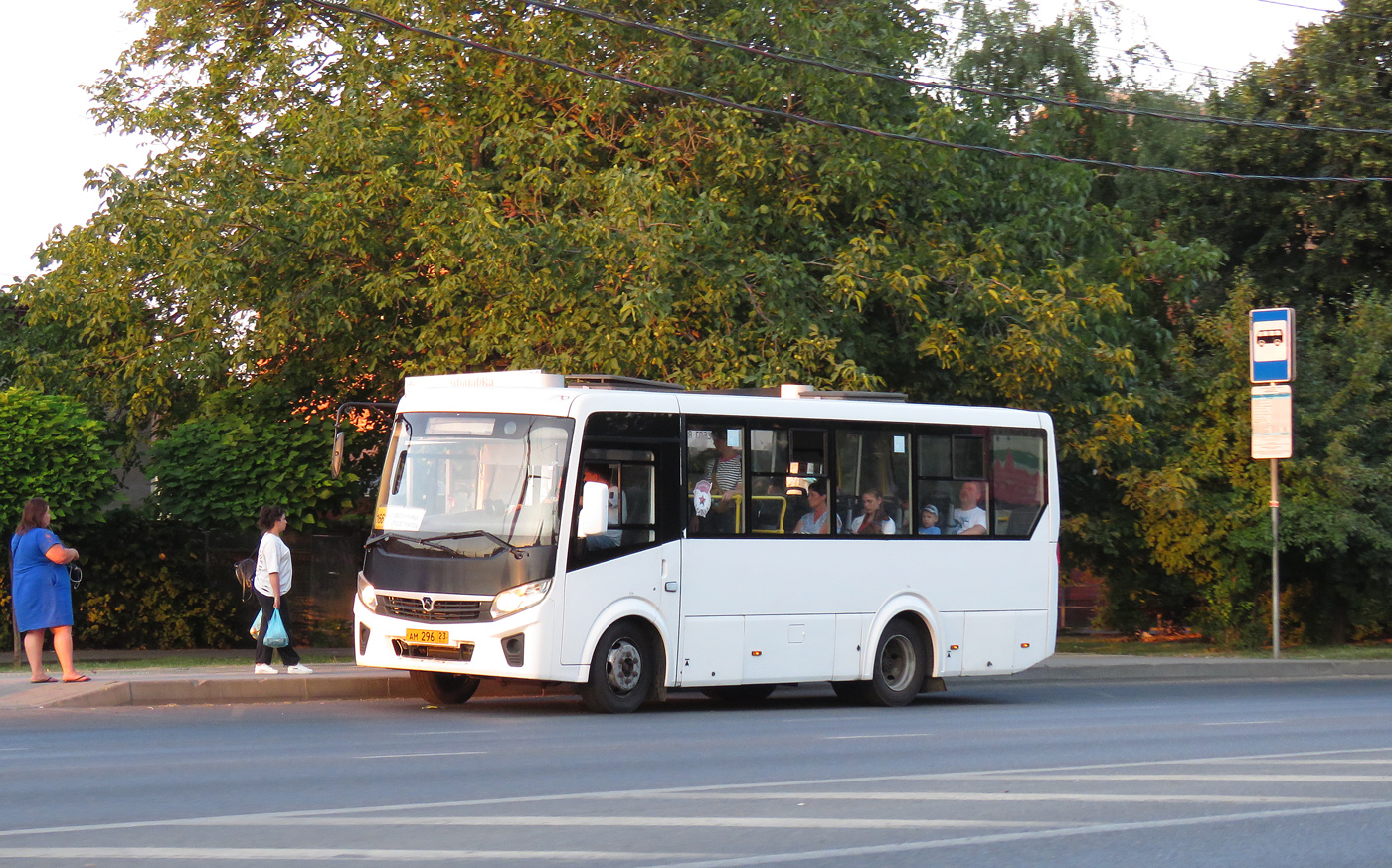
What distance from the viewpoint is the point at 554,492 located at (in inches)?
574

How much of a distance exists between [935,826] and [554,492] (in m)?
6.90

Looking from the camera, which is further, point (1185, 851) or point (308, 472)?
point (308, 472)

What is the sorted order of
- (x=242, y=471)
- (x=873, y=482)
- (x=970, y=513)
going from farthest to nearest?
1. (x=242, y=471)
2. (x=970, y=513)
3. (x=873, y=482)

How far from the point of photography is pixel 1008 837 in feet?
26.1

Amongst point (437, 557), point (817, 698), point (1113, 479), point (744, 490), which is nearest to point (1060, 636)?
point (1113, 479)

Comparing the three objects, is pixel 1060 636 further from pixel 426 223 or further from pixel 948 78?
pixel 426 223

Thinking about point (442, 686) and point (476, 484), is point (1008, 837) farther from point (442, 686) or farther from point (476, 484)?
point (442, 686)

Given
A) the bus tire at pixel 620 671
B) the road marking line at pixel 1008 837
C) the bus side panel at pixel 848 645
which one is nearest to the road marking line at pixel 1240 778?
the road marking line at pixel 1008 837

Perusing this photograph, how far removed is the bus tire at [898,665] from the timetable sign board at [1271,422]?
8.40 meters

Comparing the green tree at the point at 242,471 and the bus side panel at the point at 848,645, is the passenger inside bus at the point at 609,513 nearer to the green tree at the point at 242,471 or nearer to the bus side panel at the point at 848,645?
the bus side panel at the point at 848,645

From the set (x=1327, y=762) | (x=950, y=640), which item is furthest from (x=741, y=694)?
(x=1327, y=762)

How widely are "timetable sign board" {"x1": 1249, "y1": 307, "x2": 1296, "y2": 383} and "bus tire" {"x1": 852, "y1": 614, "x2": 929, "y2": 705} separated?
29.0 feet

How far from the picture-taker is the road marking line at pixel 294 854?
7.03 meters

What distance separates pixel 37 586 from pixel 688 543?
5.93 m
